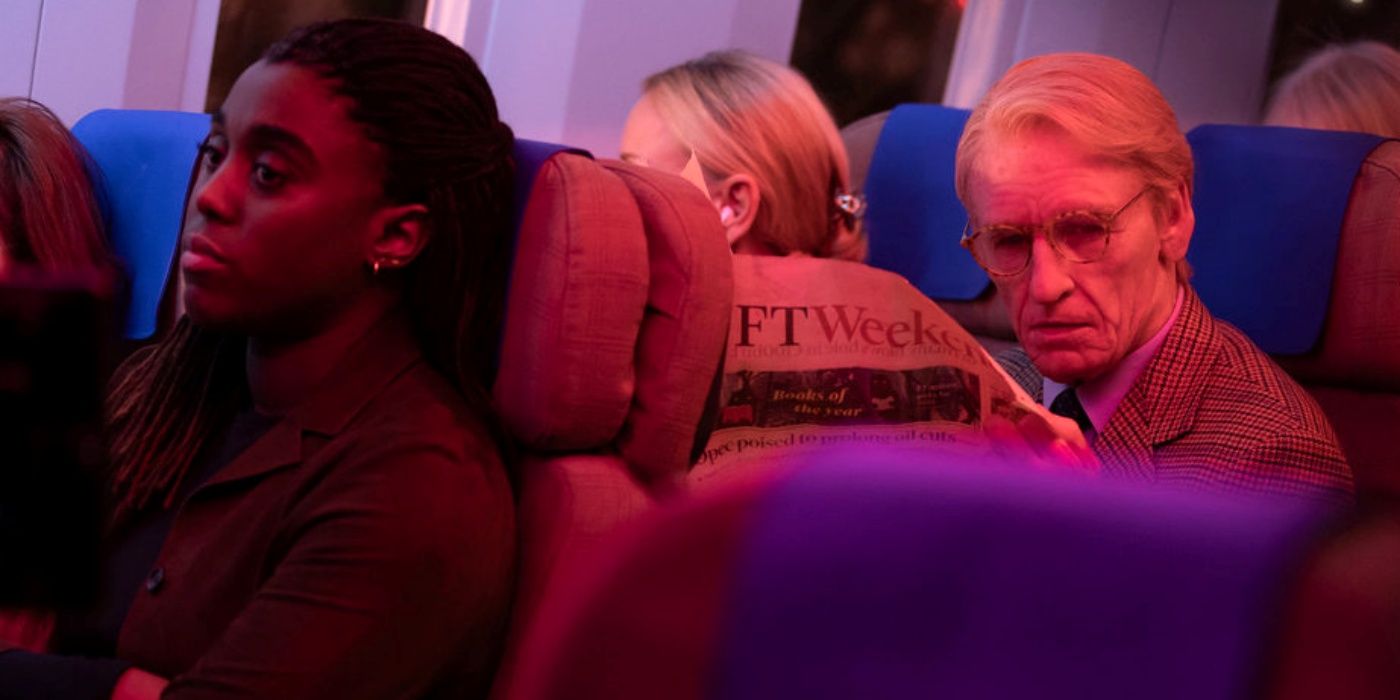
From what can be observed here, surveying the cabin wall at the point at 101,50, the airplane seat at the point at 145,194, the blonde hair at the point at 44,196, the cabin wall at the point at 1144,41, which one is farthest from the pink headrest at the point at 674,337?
the cabin wall at the point at 1144,41

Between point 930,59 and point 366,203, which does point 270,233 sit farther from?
point 930,59

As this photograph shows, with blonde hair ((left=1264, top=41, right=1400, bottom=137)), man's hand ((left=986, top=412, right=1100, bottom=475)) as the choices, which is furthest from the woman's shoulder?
blonde hair ((left=1264, top=41, right=1400, bottom=137))

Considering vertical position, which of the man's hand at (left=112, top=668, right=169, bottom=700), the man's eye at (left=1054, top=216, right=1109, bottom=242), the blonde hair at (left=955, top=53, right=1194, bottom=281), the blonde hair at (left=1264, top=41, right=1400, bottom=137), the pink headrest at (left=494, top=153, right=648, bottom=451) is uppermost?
the blonde hair at (left=1264, top=41, right=1400, bottom=137)

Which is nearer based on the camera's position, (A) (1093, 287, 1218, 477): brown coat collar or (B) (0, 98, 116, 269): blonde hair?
(A) (1093, 287, 1218, 477): brown coat collar

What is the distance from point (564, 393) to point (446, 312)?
0.44 feet

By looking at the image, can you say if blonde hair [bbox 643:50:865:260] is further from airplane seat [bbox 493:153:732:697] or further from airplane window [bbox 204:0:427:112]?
airplane window [bbox 204:0:427:112]

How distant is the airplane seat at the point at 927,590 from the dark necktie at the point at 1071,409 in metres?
1.48

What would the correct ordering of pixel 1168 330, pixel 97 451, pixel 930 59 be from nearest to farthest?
pixel 97 451 → pixel 1168 330 → pixel 930 59

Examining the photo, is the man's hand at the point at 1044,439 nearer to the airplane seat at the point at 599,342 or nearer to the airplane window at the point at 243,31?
the airplane seat at the point at 599,342

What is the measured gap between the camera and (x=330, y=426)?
137cm

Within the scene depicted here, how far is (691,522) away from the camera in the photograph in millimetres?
576

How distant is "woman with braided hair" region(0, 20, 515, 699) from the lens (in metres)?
1.22

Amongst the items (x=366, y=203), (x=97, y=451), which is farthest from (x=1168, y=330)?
(x=97, y=451)

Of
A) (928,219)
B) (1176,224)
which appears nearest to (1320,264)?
(1176,224)
